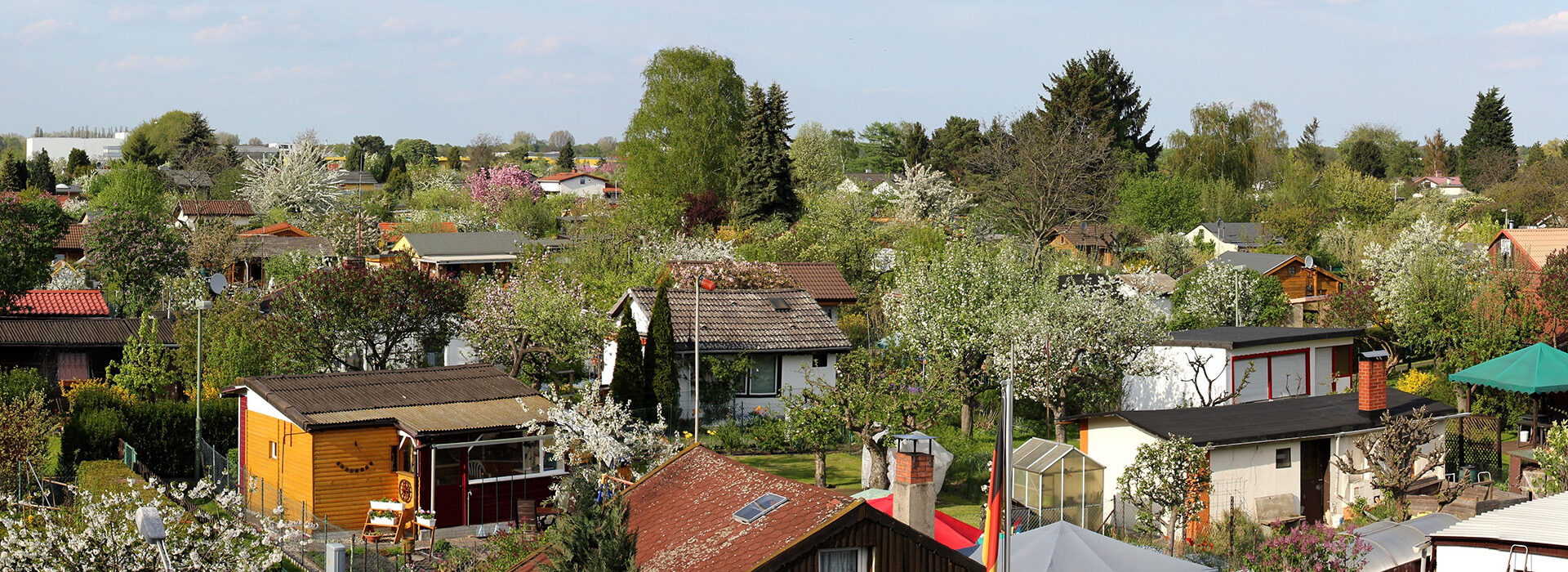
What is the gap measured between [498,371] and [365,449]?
3.72m

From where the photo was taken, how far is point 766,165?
64.4 meters

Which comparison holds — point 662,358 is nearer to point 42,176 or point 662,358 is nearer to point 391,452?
point 391,452

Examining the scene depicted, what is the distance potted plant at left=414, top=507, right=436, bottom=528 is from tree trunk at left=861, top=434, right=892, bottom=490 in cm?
802

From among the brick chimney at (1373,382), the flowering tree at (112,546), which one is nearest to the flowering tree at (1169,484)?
the brick chimney at (1373,382)

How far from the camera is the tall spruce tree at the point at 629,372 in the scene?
98.1 feet

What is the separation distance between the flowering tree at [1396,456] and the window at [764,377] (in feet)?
44.1

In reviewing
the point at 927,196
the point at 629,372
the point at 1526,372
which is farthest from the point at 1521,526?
the point at 927,196

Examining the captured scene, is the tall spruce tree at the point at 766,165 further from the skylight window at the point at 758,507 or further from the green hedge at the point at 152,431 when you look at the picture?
the skylight window at the point at 758,507

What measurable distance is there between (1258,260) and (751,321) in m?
25.8

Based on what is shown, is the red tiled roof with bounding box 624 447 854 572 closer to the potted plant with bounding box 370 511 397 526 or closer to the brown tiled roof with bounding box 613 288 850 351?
the potted plant with bounding box 370 511 397 526

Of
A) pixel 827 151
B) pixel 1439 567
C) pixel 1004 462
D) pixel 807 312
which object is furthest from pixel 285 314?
pixel 827 151

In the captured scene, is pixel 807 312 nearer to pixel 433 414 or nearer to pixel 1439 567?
pixel 433 414

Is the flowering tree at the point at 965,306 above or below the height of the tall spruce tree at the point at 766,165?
below

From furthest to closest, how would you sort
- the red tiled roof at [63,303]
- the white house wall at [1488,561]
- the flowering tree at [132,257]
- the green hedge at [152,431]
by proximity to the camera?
the flowering tree at [132,257]
the red tiled roof at [63,303]
the green hedge at [152,431]
the white house wall at [1488,561]
